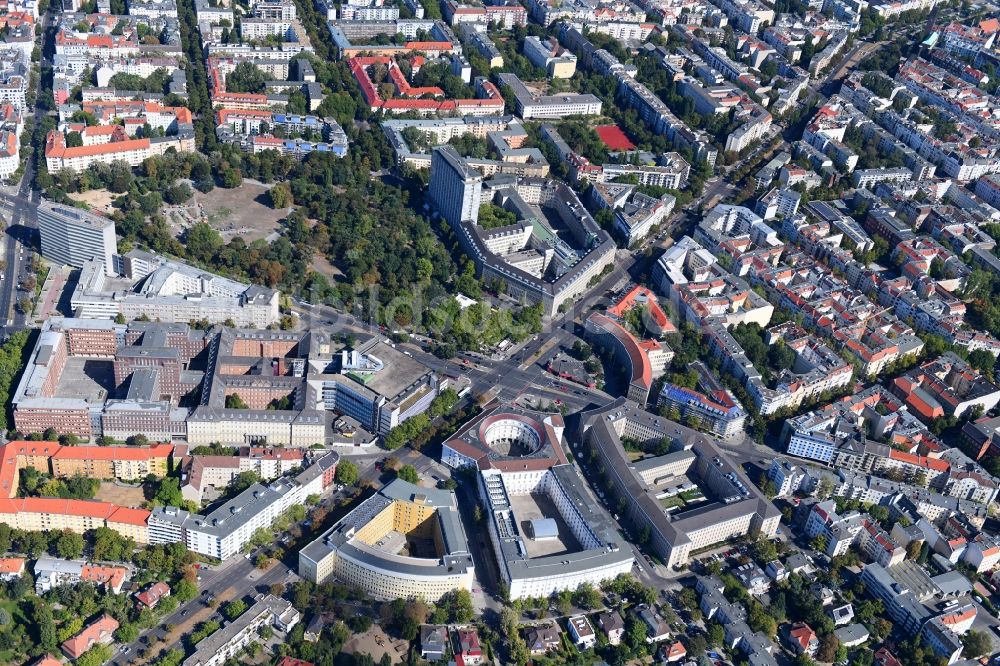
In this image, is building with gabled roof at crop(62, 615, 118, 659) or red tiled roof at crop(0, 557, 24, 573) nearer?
building with gabled roof at crop(62, 615, 118, 659)

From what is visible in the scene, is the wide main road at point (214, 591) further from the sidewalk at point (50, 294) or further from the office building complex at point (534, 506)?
the sidewalk at point (50, 294)

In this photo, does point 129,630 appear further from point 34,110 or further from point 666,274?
point 34,110

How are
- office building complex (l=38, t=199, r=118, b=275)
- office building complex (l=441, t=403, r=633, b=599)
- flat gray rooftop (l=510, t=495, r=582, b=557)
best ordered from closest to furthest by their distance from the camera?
office building complex (l=441, t=403, r=633, b=599) → flat gray rooftop (l=510, t=495, r=582, b=557) → office building complex (l=38, t=199, r=118, b=275)

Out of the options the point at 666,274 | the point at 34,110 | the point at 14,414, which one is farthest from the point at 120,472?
the point at 34,110

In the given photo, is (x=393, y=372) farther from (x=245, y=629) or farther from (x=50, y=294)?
(x=50, y=294)

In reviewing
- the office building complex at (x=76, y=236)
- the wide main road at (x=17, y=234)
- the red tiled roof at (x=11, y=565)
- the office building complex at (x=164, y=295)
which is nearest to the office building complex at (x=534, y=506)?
the office building complex at (x=164, y=295)

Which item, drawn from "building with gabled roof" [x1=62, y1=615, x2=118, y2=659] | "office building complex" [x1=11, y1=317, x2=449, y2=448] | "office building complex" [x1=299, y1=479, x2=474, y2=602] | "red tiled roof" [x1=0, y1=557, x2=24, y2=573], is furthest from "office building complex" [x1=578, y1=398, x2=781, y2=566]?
"red tiled roof" [x1=0, y1=557, x2=24, y2=573]

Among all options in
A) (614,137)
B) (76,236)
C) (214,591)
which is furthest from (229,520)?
(614,137)

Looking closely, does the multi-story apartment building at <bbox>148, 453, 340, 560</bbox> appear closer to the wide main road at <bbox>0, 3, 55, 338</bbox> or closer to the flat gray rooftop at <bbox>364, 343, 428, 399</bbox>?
the flat gray rooftop at <bbox>364, 343, 428, 399</bbox>

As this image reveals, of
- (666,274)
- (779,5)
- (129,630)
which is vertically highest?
(779,5)
